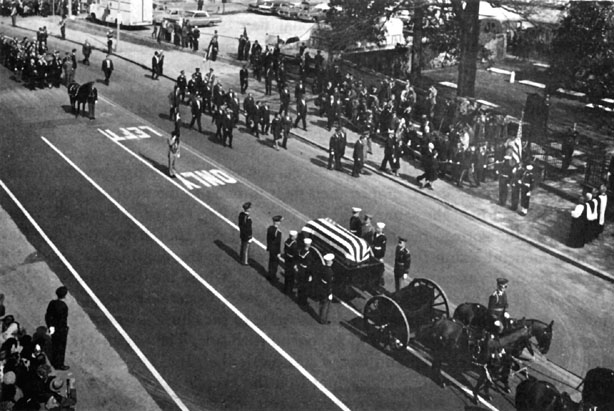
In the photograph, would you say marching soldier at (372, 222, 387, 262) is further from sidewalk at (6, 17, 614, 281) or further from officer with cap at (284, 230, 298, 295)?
sidewalk at (6, 17, 614, 281)

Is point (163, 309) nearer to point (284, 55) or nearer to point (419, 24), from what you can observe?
point (419, 24)

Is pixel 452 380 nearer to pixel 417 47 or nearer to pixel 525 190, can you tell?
pixel 525 190

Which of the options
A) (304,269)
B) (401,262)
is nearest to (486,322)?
(401,262)

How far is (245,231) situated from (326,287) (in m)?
3.68

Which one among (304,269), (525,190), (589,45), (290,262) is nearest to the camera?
(304,269)

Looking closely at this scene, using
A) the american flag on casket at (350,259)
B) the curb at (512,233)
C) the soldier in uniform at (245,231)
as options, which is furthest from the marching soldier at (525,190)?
the soldier in uniform at (245,231)

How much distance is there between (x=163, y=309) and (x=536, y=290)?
958cm

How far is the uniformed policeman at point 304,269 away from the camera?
17.0 metres


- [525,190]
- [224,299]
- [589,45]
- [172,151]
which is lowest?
[224,299]

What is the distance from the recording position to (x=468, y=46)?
33844 millimetres

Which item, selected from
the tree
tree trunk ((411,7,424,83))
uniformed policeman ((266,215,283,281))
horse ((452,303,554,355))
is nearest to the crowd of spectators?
uniformed policeman ((266,215,283,281))

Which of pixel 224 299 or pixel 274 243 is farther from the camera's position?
pixel 274 243

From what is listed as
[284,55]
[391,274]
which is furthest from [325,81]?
[391,274]

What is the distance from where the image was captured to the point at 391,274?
1958 cm
